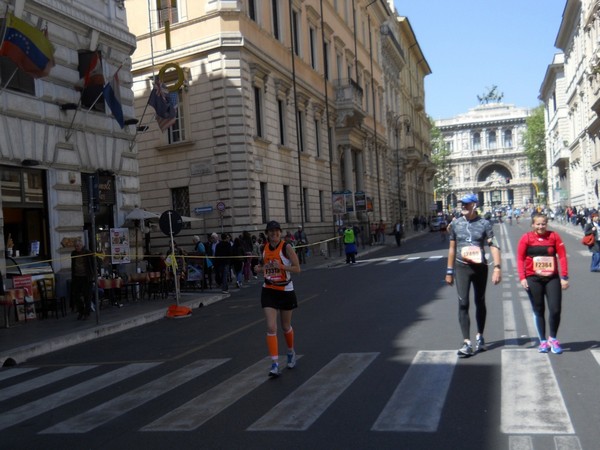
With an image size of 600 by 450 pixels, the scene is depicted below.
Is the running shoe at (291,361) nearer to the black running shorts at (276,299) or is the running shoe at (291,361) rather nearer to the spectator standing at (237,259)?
the black running shorts at (276,299)

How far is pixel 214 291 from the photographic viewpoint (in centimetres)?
2038

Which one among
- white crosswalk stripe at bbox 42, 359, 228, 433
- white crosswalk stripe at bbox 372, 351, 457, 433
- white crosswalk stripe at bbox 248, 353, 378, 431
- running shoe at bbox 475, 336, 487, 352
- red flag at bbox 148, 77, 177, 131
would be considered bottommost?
white crosswalk stripe at bbox 42, 359, 228, 433

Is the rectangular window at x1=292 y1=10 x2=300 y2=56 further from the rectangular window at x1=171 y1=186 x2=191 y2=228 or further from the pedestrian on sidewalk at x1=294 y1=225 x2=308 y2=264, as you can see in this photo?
the rectangular window at x1=171 y1=186 x2=191 y2=228

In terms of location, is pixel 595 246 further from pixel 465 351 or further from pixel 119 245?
pixel 119 245

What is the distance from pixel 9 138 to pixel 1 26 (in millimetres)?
2518

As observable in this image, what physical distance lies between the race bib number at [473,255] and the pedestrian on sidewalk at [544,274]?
0.46m

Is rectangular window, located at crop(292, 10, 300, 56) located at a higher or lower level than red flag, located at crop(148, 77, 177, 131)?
higher

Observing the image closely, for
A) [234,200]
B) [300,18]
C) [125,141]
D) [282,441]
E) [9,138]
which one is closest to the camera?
[282,441]

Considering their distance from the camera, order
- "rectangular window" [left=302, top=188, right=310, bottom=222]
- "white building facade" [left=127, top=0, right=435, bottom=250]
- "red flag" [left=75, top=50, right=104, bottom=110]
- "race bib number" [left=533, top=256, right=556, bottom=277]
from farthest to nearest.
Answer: "rectangular window" [left=302, top=188, right=310, bottom=222]
"white building facade" [left=127, top=0, right=435, bottom=250]
"red flag" [left=75, top=50, right=104, bottom=110]
"race bib number" [left=533, top=256, right=556, bottom=277]

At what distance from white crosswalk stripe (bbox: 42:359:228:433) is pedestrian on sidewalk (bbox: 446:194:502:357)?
10.4 ft

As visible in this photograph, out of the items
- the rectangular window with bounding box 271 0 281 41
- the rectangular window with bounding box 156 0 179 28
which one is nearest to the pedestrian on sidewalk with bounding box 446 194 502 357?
the rectangular window with bounding box 156 0 179 28

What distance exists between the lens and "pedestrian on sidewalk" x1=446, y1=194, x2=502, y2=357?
8203mm

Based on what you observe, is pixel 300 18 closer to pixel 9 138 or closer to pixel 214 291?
pixel 214 291

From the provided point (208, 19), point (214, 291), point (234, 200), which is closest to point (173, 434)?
point (214, 291)
